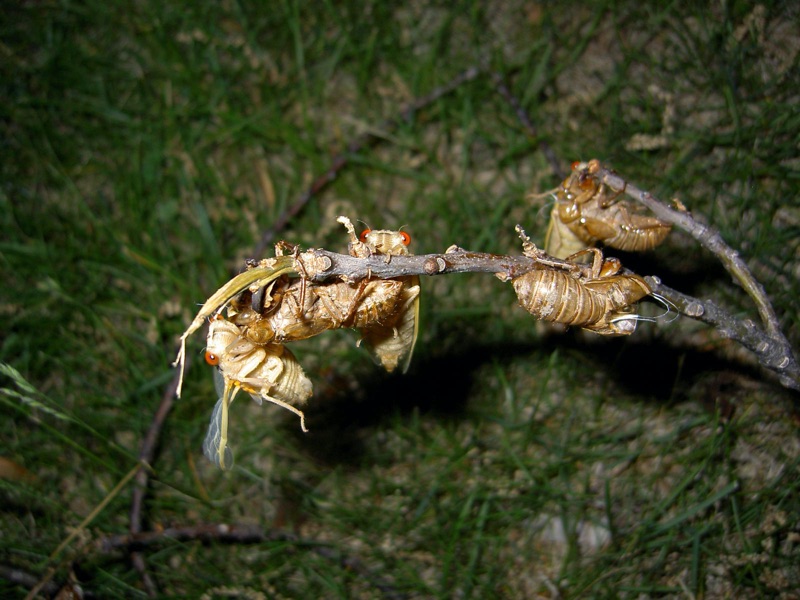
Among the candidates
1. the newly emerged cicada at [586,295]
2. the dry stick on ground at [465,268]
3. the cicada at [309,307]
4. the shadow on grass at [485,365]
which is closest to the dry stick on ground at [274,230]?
the shadow on grass at [485,365]

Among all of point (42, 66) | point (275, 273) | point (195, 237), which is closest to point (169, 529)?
point (195, 237)

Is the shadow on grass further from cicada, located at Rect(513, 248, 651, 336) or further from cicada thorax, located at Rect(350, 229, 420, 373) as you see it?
cicada, located at Rect(513, 248, 651, 336)

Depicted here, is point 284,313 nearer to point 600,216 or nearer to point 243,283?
point 243,283

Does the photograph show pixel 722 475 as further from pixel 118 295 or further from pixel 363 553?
pixel 118 295

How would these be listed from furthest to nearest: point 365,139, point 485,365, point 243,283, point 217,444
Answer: point 365,139 → point 485,365 → point 217,444 → point 243,283

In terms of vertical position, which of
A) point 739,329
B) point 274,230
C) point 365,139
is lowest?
point 739,329

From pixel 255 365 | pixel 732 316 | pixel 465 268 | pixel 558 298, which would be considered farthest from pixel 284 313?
pixel 732 316
